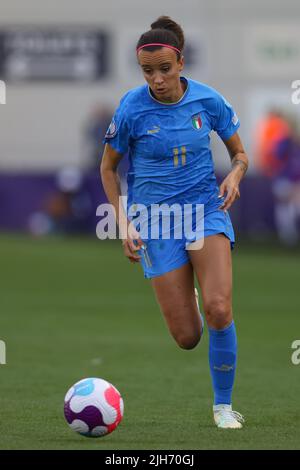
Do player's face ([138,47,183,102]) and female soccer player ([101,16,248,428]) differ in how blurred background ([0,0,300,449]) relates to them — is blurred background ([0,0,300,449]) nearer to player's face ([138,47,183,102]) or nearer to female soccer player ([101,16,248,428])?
female soccer player ([101,16,248,428])

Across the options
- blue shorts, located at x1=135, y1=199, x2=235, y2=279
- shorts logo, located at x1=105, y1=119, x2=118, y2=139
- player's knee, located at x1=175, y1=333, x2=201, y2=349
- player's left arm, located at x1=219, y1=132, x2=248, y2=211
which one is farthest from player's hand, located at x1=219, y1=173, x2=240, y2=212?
player's knee, located at x1=175, y1=333, x2=201, y2=349

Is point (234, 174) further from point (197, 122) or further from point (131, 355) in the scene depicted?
point (131, 355)

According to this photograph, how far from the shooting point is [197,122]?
796cm

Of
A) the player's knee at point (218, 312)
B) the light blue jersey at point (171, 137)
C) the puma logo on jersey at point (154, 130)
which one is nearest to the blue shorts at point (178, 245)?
the light blue jersey at point (171, 137)

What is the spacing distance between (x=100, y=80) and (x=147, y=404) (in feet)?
69.6

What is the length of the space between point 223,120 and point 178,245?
84 centimetres

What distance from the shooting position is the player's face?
767 centimetres

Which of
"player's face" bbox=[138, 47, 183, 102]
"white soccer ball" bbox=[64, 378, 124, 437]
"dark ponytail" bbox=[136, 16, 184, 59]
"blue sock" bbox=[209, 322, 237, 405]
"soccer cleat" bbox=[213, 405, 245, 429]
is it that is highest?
"dark ponytail" bbox=[136, 16, 184, 59]

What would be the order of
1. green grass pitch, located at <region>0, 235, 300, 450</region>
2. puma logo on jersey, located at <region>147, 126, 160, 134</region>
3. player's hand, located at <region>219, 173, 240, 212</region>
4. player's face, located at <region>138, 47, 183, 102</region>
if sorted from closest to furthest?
1. green grass pitch, located at <region>0, 235, 300, 450</region>
2. player's face, located at <region>138, 47, 183, 102</region>
3. player's hand, located at <region>219, 173, 240, 212</region>
4. puma logo on jersey, located at <region>147, 126, 160, 134</region>

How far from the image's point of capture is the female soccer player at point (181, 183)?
780 cm

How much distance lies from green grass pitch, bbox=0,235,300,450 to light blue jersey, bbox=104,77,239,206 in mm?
1465

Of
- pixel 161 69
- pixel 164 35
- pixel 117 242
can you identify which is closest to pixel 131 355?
pixel 161 69

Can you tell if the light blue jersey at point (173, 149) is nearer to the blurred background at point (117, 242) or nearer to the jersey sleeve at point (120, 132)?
the jersey sleeve at point (120, 132)
